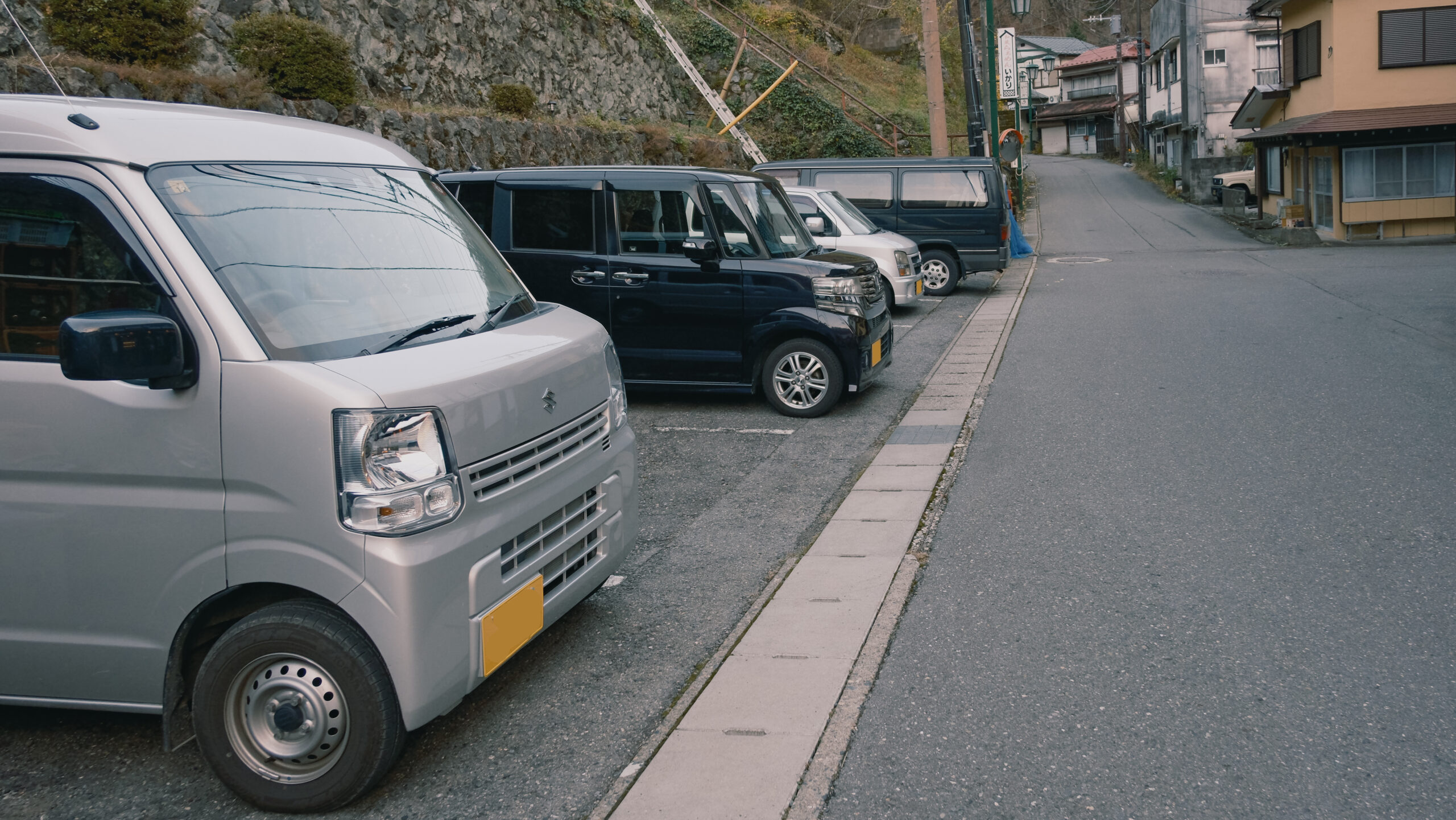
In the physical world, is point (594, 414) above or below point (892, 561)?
above

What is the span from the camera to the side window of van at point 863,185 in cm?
1722

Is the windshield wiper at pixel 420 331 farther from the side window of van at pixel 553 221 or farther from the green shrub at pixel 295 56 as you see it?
the green shrub at pixel 295 56

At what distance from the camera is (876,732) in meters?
3.57

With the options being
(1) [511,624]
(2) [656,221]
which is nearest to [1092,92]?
(2) [656,221]

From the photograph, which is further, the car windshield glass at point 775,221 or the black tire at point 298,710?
the car windshield glass at point 775,221

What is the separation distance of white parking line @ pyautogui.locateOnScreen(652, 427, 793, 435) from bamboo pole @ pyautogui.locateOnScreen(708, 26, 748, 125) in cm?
2232

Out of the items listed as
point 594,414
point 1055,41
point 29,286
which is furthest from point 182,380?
point 1055,41

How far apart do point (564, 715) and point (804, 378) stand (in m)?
5.19

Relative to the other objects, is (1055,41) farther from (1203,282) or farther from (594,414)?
(594,414)

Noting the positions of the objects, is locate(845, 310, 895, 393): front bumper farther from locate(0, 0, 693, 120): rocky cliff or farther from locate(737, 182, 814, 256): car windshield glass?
locate(0, 0, 693, 120): rocky cliff

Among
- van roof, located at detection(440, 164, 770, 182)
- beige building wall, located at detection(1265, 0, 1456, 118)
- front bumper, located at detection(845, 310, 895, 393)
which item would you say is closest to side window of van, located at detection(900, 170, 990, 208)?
front bumper, located at detection(845, 310, 895, 393)

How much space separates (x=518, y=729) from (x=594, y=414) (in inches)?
45.5

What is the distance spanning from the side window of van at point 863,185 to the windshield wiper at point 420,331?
45.8ft

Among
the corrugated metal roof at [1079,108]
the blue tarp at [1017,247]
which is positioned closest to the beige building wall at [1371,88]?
the blue tarp at [1017,247]
